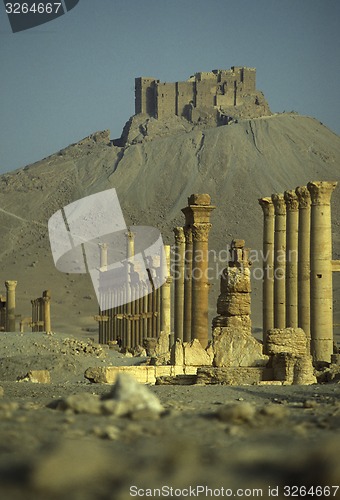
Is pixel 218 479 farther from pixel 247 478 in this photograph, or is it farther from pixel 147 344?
pixel 147 344

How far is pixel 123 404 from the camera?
7.21m

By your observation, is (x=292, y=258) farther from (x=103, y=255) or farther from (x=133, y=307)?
(x=103, y=255)

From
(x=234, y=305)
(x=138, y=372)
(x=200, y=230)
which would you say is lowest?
(x=138, y=372)

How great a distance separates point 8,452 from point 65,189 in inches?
4643

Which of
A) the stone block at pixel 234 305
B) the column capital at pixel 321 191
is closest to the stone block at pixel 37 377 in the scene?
the stone block at pixel 234 305

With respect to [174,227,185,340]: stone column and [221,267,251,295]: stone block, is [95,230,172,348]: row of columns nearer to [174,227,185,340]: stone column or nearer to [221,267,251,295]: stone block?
[174,227,185,340]: stone column

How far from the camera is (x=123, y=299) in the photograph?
4947 cm

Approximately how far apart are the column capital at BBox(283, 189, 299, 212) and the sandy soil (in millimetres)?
22432

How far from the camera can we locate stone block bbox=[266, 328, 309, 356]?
19375mm

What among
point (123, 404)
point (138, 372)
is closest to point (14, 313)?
point (138, 372)

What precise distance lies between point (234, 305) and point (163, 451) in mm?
15582

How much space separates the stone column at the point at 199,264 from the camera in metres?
27.2

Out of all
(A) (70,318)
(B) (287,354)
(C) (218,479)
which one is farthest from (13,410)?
(A) (70,318)

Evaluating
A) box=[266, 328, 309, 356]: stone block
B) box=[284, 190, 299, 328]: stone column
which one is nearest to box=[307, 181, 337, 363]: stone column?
box=[284, 190, 299, 328]: stone column
